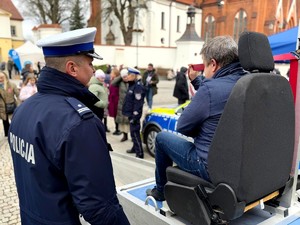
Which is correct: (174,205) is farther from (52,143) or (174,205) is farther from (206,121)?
(52,143)

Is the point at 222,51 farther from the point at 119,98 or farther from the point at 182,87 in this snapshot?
the point at 182,87

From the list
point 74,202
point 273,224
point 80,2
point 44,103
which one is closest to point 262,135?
point 273,224

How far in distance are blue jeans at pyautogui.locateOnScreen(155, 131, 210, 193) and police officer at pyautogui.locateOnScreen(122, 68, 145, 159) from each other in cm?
381

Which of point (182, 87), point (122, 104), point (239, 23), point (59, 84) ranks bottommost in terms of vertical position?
point (122, 104)

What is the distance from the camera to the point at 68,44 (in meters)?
1.48

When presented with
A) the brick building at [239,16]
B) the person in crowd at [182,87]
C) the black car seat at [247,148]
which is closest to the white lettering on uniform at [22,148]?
the black car seat at [247,148]

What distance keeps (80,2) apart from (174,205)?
137 feet

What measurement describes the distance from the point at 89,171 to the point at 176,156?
3.15ft

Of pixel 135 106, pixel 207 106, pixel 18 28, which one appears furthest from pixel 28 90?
pixel 18 28

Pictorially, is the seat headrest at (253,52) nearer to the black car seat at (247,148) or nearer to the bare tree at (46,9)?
the black car seat at (247,148)

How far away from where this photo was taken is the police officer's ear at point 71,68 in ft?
5.02

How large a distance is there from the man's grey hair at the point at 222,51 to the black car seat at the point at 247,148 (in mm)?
227

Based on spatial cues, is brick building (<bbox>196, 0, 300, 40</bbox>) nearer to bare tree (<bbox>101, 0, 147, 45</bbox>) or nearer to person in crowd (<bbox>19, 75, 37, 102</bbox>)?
bare tree (<bbox>101, 0, 147, 45</bbox>)

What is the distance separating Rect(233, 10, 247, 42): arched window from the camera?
147ft
